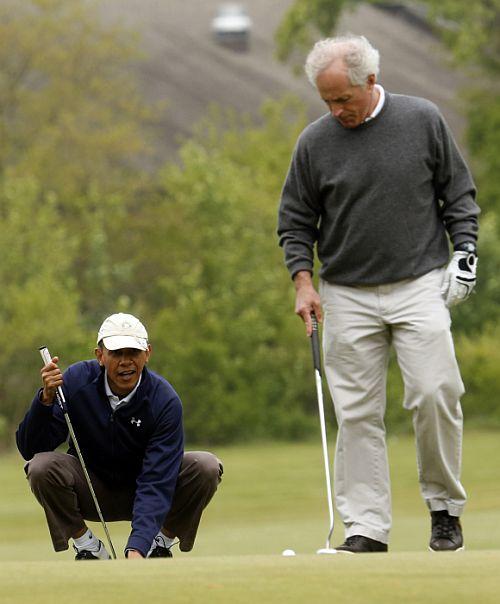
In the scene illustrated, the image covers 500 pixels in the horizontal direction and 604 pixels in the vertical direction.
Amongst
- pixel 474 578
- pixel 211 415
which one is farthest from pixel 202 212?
pixel 474 578

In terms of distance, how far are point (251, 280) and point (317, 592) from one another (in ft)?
83.5

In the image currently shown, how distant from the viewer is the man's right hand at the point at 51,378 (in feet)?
21.7

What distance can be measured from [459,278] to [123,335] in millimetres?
1381

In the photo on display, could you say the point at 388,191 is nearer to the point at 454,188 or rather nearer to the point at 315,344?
the point at 454,188

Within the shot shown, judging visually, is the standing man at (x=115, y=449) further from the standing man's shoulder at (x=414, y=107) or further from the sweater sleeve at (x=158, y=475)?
the standing man's shoulder at (x=414, y=107)

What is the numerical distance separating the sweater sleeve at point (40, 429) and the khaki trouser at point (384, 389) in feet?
3.80

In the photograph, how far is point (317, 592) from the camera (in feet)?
14.7

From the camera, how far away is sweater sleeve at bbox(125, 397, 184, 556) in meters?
6.58

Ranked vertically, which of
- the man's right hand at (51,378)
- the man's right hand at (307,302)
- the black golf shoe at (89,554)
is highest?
the man's right hand at (307,302)

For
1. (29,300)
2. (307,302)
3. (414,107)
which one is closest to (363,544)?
(307,302)

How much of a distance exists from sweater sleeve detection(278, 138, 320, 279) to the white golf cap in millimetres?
788

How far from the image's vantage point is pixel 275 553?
966 cm

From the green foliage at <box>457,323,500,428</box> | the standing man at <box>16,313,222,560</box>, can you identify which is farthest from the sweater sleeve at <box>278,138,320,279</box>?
the green foliage at <box>457,323,500,428</box>

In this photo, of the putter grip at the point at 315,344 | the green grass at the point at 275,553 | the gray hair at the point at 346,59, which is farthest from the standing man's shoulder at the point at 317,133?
the green grass at the point at 275,553
